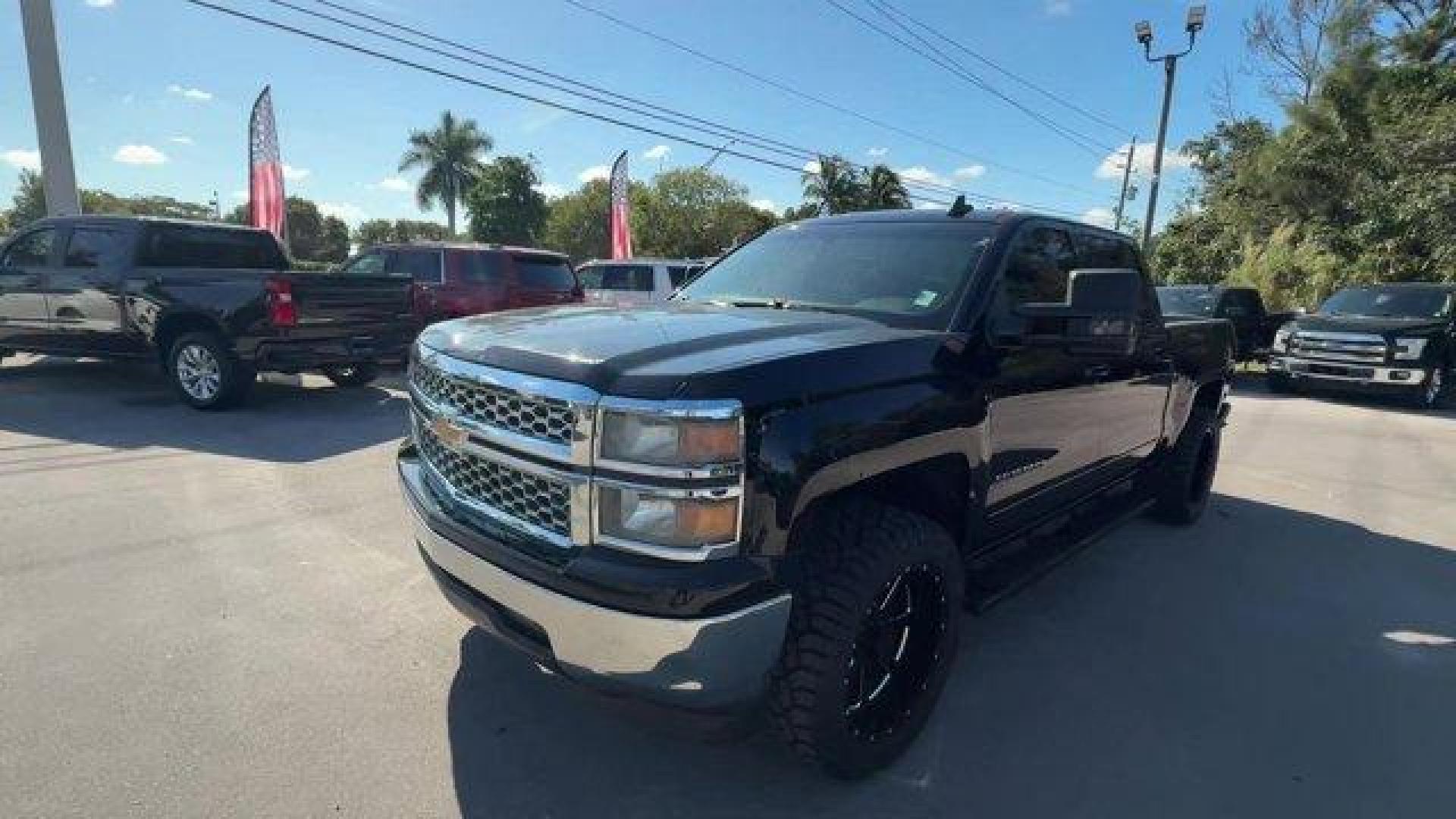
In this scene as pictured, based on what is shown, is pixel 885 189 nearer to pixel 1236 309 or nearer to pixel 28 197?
pixel 1236 309

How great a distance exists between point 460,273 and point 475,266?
0.80ft

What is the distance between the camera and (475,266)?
38.1 feet

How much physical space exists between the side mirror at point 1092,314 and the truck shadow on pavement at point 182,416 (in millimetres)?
5377

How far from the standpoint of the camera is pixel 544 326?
109 inches

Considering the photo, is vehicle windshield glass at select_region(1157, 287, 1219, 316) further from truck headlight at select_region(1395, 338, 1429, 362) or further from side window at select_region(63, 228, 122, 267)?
side window at select_region(63, 228, 122, 267)

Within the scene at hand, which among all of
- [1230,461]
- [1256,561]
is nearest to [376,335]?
[1256,561]

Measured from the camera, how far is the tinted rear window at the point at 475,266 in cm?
1150

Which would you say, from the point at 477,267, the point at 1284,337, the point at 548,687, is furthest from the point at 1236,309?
the point at 548,687

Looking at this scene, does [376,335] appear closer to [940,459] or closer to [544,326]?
[544,326]

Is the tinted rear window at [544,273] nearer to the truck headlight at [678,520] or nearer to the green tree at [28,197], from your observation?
the truck headlight at [678,520]

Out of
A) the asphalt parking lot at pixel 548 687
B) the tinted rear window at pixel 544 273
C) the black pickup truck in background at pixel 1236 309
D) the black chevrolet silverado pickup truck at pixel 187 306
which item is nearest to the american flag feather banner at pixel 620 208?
the tinted rear window at pixel 544 273

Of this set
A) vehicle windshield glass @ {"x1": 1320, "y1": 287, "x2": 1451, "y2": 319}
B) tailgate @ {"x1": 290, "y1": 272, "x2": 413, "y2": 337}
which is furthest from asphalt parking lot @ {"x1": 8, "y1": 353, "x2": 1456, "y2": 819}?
vehicle windshield glass @ {"x1": 1320, "y1": 287, "x2": 1451, "y2": 319}

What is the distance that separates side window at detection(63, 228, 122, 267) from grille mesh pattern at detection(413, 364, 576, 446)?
7.48 metres

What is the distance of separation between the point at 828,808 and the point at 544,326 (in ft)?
5.83
